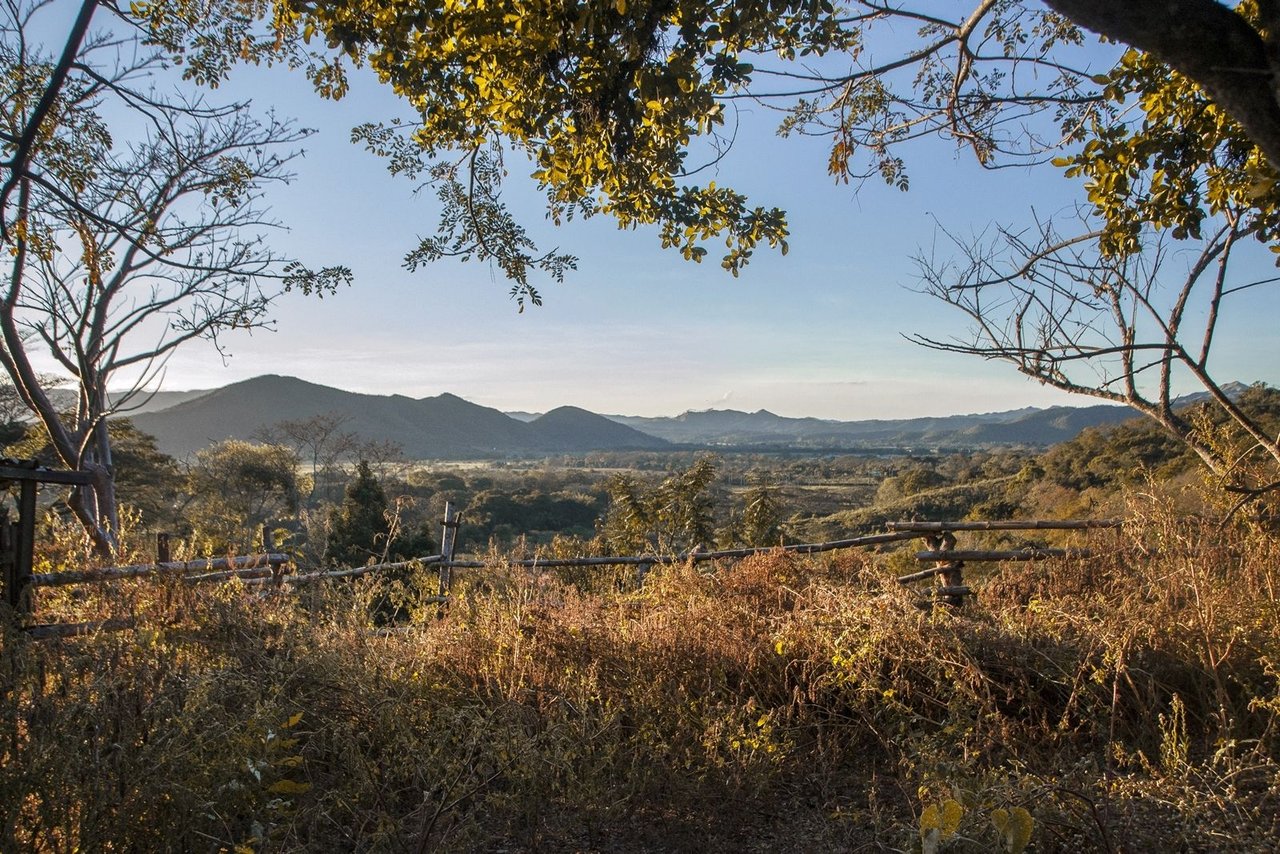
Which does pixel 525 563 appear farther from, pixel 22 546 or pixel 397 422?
pixel 397 422

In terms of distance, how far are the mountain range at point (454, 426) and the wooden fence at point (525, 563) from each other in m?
66.2

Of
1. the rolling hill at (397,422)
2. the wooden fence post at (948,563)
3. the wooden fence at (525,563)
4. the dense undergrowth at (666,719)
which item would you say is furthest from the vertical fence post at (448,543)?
the rolling hill at (397,422)

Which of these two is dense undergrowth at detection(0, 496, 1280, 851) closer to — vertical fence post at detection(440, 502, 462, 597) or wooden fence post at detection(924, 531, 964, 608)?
wooden fence post at detection(924, 531, 964, 608)

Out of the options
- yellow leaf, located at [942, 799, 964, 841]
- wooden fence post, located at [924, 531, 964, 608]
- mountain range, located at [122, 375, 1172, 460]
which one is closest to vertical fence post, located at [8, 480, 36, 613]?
yellow leaf, located at [942, 799, 964, 841]

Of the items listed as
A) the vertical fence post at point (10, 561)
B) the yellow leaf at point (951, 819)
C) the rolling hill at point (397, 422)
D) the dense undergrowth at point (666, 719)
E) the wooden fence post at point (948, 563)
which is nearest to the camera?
the yellow leaf at point (951, 819)

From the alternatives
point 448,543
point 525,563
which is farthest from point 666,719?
point 448,543

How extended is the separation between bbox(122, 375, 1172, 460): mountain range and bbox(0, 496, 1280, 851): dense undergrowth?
229 ft

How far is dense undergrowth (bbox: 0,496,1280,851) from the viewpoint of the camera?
2.35 meters

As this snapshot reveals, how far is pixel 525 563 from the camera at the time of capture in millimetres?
6406

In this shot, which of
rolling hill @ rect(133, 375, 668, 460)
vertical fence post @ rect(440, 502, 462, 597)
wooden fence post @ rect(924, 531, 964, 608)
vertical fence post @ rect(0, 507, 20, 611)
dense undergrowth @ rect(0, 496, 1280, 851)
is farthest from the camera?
rolling hill @ rect(133, 375, 668, 460)

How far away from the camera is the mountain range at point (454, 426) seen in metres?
91.2

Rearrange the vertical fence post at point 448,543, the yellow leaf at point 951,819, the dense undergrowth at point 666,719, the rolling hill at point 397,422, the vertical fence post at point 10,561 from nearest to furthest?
the yellow leaf at point 951,819, the dense undergrowth at point 666,719, the vertical fence post at point 10,561, the vertical fence post at point 448,543, the rolling hill at point 397,422

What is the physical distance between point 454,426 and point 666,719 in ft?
504

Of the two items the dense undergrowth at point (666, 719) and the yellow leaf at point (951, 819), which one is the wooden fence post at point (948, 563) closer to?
the dense undergrowth at point (666, 719)
